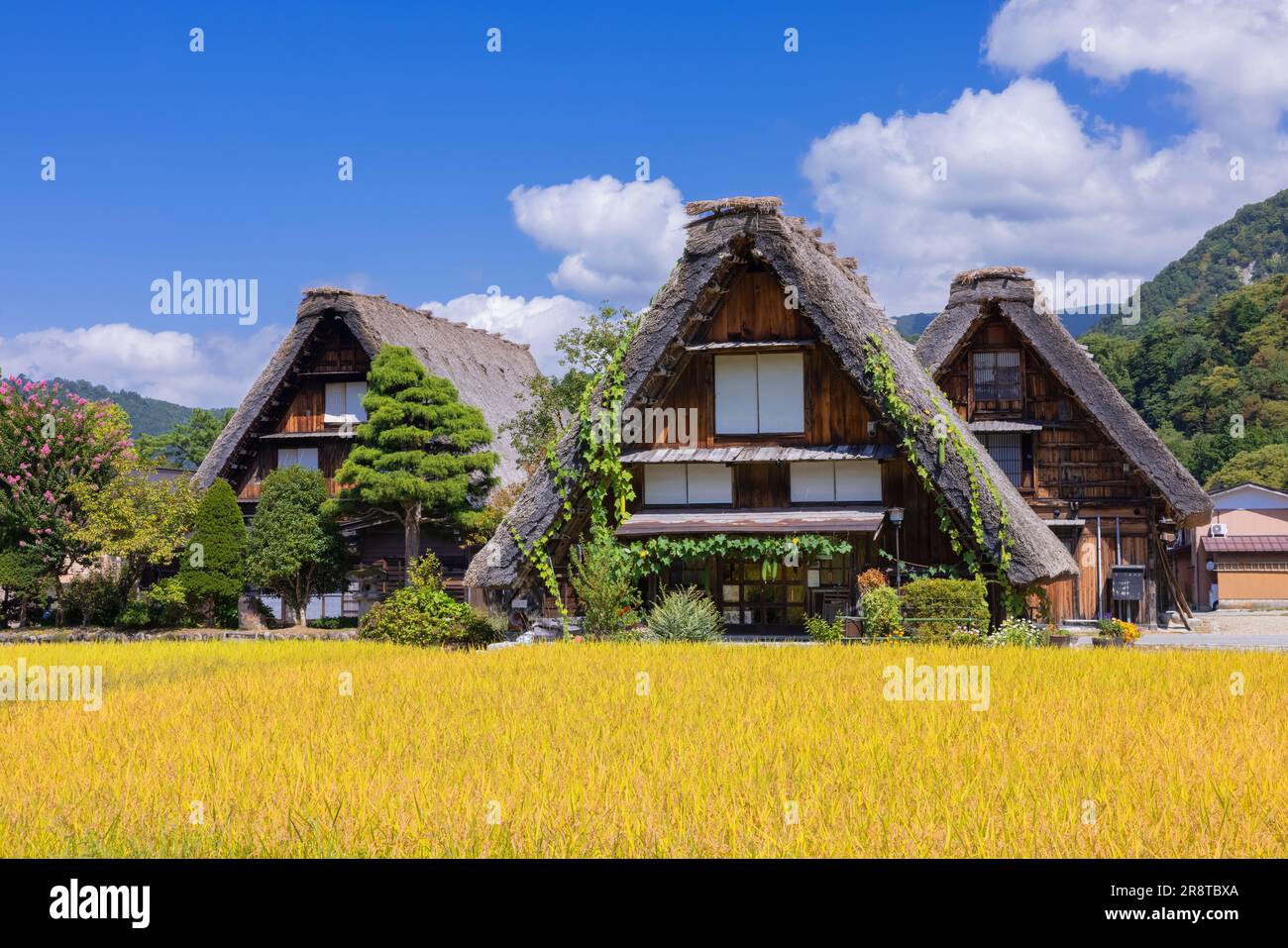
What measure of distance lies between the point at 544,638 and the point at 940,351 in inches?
468

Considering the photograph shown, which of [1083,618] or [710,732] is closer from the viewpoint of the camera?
[710,732]

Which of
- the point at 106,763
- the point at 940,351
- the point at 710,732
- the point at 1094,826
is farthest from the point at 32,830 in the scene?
the point at 940,351

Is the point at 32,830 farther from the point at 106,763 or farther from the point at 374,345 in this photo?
the point at 374,345

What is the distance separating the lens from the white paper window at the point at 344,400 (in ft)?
104

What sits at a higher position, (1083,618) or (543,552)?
(543,552)

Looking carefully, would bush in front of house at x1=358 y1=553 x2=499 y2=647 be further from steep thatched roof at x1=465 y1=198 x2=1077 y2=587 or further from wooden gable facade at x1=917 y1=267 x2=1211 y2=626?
wooden gable facade at x1=917 y1=267 x2=1211 y2=626

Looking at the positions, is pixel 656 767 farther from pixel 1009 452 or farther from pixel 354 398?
pixel 354 398

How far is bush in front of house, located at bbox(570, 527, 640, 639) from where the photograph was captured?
1875cm

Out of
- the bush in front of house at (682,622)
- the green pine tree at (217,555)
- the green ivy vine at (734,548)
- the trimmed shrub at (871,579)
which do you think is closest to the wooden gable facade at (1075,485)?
the green ivy vine at (734,548)

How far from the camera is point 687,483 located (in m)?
21.2

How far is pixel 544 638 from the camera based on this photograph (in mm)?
20000

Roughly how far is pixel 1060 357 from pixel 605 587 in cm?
1266

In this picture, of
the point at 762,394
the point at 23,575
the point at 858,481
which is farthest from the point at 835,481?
the point at 23,575

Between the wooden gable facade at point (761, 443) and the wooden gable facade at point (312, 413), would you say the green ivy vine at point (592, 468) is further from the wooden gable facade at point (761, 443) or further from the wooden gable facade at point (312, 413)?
the wooden gable facade at point (312, 413)
